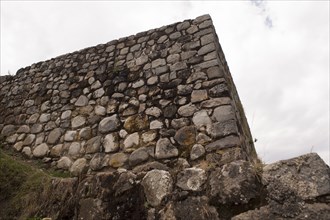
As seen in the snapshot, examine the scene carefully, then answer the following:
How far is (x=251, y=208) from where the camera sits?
6.10 ft

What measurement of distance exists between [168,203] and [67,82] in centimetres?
376

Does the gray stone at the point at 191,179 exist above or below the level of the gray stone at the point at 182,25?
below

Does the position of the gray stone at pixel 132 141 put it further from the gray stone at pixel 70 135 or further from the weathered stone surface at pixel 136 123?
the gray stone at pixel 70 135

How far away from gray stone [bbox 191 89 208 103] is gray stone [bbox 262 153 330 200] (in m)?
2.04

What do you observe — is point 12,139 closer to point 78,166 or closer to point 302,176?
point 78,166

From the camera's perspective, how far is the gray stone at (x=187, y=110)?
3.93m

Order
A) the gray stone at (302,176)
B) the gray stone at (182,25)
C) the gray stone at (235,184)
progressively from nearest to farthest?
the gray stone at (302,176) → the gray stone at (235,184) → the gray stone at (182,25)

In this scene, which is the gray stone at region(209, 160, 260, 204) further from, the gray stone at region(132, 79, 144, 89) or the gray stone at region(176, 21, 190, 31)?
the gray stone at region(176, 21, 190, 31)

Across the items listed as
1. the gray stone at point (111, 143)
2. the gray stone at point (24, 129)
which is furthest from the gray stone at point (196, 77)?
the gray stone at point (24, 129)

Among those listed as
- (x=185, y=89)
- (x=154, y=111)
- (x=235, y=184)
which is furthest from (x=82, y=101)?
(x=235, y=184)

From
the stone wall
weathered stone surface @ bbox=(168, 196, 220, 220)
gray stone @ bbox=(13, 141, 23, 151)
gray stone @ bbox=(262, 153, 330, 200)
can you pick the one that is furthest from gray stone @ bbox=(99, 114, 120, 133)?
gray stone @ bbox=(262, 153, 330, 200)

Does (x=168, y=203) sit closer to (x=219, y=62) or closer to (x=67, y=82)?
(x=219, y=62)

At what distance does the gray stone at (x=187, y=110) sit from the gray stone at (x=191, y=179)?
5.70ft

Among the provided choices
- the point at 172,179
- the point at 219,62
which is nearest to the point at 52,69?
the point at 219,62
